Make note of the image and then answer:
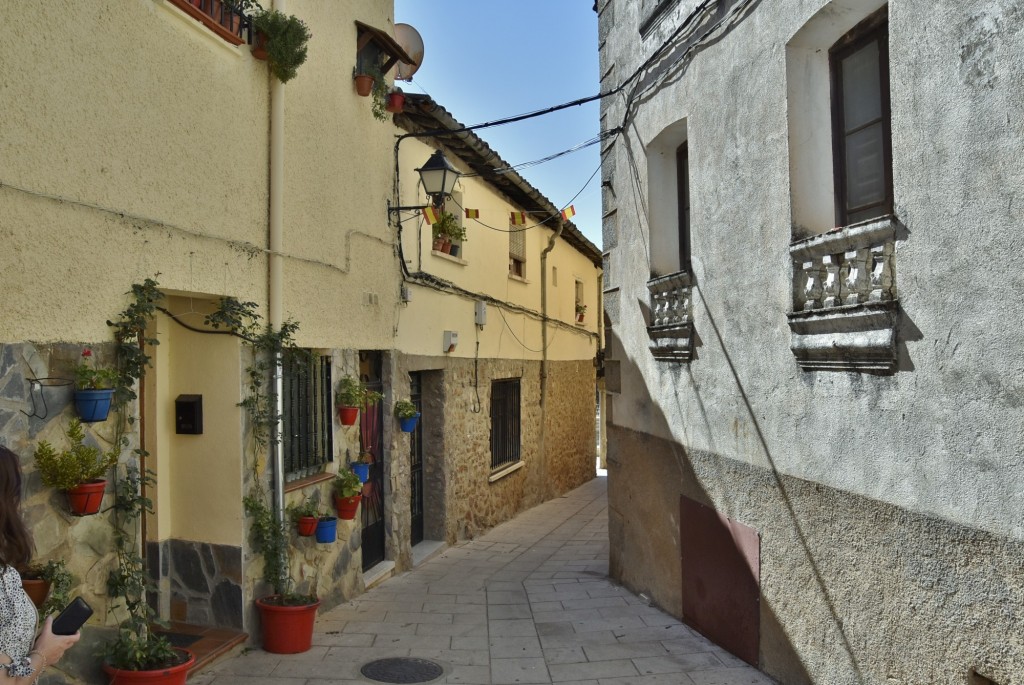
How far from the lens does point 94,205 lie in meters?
4.87

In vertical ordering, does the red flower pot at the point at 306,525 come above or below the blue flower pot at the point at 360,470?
below

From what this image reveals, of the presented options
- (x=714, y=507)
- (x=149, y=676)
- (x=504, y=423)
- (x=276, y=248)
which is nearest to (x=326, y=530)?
(x=276, y=248)

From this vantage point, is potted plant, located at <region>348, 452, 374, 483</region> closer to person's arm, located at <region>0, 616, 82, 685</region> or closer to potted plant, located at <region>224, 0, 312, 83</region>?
potted plant, located at <region>224, 0, 312, 83</region>

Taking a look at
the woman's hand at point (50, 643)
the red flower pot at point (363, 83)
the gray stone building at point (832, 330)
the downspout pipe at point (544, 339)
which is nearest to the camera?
the woman's hand at point (50, 643)

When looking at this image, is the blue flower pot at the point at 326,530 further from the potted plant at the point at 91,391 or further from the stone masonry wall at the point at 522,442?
the stone masonry wall at the point at 522,442

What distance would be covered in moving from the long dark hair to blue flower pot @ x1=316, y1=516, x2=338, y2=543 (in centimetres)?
444

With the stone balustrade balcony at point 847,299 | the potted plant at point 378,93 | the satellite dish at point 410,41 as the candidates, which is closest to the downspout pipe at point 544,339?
the satellite dish at point 410,41

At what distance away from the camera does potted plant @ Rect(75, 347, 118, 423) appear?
4.67m

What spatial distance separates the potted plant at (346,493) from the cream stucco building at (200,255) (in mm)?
158

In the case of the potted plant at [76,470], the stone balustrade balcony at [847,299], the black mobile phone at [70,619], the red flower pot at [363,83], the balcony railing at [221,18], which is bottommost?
the black mobile phone at [70,619]

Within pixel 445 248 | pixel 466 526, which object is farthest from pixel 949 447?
pixel 466 526

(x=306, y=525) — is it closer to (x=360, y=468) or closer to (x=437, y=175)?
(x=360, y=468)

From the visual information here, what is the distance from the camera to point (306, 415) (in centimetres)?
761

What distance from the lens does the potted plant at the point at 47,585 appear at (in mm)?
4215
